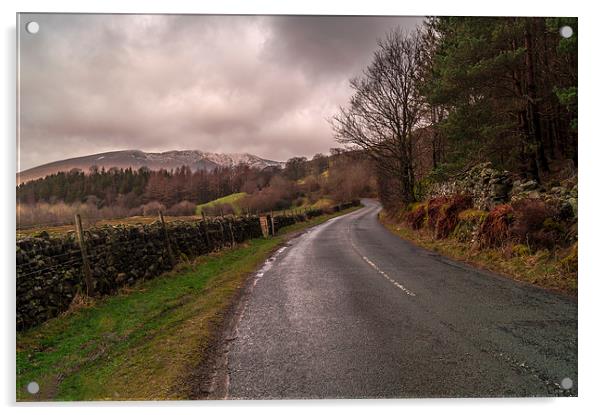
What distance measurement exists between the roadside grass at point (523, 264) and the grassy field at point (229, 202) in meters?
5.96

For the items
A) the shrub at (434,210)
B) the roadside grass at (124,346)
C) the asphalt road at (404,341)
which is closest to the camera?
the asphalt road at (404,341)

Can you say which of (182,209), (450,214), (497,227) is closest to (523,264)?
(497,227)

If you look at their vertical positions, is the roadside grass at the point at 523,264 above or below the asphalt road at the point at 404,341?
above

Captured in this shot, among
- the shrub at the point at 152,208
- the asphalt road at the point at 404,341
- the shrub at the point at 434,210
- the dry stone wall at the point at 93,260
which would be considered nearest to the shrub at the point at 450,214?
the shrub at the point at 434,210

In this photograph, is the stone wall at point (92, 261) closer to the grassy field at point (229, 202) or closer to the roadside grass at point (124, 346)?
the roadside grass at point (124, 346)

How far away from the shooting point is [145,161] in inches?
205

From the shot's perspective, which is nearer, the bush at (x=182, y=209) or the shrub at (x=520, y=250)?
the bush at (x=182, y=209)

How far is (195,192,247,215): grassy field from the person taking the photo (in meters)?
6.70

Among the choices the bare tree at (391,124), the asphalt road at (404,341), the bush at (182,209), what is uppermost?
the bare tree at (391,124)

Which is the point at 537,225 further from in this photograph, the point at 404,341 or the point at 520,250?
the point at 404,341

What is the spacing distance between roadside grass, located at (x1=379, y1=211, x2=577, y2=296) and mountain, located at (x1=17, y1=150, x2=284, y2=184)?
575 centimetres

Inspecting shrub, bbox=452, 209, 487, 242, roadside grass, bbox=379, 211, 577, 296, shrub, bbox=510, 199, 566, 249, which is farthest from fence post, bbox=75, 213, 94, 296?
shrub, bbox=452, 209, 487, 242

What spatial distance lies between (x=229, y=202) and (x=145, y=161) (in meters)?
2.23

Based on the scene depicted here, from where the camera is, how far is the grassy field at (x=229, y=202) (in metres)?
6.70
